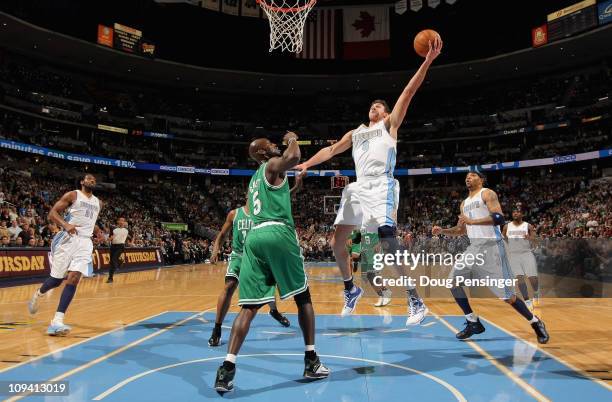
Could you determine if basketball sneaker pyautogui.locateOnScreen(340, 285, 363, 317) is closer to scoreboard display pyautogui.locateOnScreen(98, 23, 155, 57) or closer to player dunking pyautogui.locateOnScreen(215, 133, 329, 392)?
player dunking pyautogui.locateOnScreen(215, 133, 329, 392)

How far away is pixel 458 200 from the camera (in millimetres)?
35500

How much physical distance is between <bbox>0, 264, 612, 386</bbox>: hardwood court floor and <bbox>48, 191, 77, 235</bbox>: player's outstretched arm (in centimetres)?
134

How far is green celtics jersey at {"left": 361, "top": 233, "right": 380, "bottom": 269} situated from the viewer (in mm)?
9612

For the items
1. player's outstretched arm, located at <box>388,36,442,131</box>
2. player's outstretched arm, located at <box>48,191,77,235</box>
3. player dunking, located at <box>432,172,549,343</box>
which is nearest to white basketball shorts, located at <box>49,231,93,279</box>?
player's outstretched arm, located at <box>48,191,77,235</box>

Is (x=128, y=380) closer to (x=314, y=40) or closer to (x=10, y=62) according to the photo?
(x=314, y=40)

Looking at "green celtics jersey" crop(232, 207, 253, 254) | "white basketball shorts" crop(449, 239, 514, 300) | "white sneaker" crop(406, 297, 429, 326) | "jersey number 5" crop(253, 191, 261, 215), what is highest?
"jersey number 5" crop(253, 191, 261, 215)

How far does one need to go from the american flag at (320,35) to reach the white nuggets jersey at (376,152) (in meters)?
28.3

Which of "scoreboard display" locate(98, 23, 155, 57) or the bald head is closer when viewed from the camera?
the bald head

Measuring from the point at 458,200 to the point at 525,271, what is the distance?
2747 cm

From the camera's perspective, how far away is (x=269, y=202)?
13.3 feet

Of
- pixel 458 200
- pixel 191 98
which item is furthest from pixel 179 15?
pixel 458 200

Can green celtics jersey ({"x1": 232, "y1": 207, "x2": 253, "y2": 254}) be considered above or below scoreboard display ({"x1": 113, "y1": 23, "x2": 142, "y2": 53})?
below

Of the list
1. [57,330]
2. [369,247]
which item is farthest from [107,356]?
[369,247]

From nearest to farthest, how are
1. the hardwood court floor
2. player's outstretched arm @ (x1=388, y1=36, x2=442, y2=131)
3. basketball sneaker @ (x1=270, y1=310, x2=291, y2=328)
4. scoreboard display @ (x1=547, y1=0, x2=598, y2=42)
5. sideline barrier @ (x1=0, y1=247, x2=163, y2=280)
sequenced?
player's outstretched arm @ (x1=388, y1=36, x2=442, y2=131)
the hardwood court floor
basketball sneaker @ (x1=270, y1=310, x2=291, y2=328)
sideline barrier @ (x1=0, y1=247, x2=163, y2=280)
scoreboard display @ (x1=547, y1=0, x2=598, y2=42)
